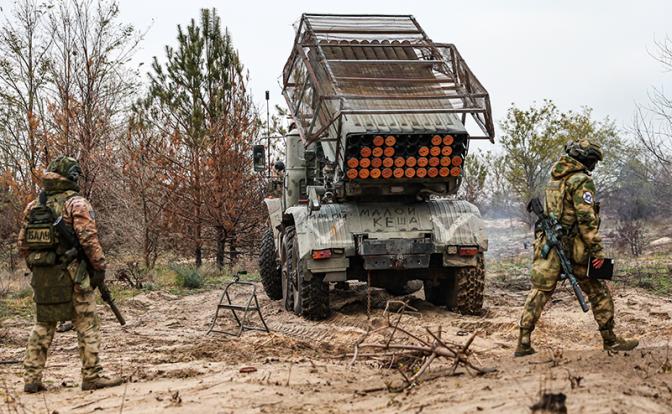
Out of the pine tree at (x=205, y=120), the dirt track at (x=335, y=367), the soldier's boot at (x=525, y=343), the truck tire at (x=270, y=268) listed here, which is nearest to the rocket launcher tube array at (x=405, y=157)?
the dirt track at (x=335, y=367)

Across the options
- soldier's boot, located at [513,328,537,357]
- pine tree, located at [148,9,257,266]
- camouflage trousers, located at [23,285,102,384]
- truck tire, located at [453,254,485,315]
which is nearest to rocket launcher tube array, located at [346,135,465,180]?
truck tire, located at [453,254,485,315]

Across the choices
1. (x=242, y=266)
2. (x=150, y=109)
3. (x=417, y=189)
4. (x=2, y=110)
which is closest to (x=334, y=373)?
(x=417, y=189)

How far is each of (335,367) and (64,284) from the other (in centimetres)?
235

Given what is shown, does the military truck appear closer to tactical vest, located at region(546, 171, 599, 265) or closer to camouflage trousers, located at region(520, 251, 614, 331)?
tactical vest, located at region(546, 171, 599, 265)

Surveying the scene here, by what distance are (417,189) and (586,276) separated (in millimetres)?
3197

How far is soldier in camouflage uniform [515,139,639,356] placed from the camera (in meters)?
6.50

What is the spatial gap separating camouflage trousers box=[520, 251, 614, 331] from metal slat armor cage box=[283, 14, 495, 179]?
2.62 m

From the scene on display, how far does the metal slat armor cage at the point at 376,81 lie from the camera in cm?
880

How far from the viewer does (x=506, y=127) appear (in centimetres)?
2788

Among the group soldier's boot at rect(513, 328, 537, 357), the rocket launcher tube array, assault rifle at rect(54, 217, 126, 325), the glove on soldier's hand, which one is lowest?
soldier's boot at rect(513, 328, 537, 357)

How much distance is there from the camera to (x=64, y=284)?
20.6 ft

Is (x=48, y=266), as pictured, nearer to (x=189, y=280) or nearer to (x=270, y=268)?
(x=270, y=268)

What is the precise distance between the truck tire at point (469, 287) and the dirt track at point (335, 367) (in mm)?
193

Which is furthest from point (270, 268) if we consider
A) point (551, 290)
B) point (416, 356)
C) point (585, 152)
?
point (585, 152)
